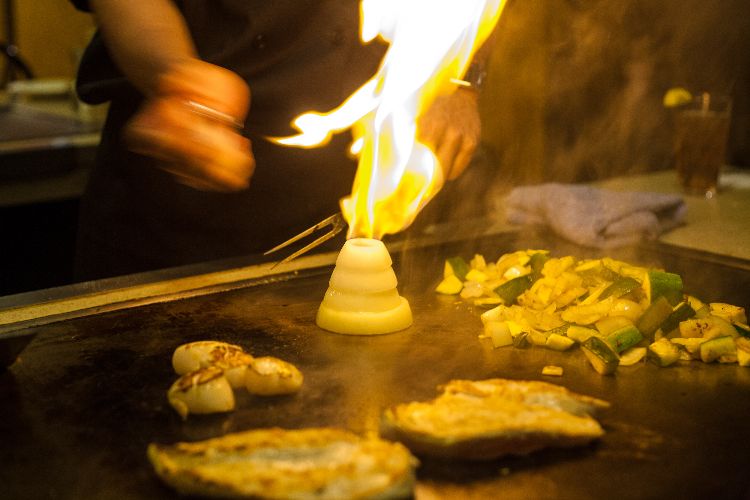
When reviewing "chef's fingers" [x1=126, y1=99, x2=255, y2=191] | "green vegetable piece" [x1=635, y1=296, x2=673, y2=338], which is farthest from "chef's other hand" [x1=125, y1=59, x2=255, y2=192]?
"green vegetable piece" [x1=635, y1=296, x2=673, y2=338]

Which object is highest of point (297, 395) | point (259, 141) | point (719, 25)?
point (719, 25)

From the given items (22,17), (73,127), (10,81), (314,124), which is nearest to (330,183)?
(314,124)

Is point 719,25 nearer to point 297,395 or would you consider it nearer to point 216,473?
point 297,395

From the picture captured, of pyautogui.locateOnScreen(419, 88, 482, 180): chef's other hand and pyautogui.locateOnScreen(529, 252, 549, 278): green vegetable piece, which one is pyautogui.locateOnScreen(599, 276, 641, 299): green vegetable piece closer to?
pyautogui.locateOnScreen(529, 252, 549, 278): green vegetable piece

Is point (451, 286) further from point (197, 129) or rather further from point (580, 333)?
point (197, 129)

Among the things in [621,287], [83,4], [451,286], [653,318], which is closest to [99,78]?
[83,4]
